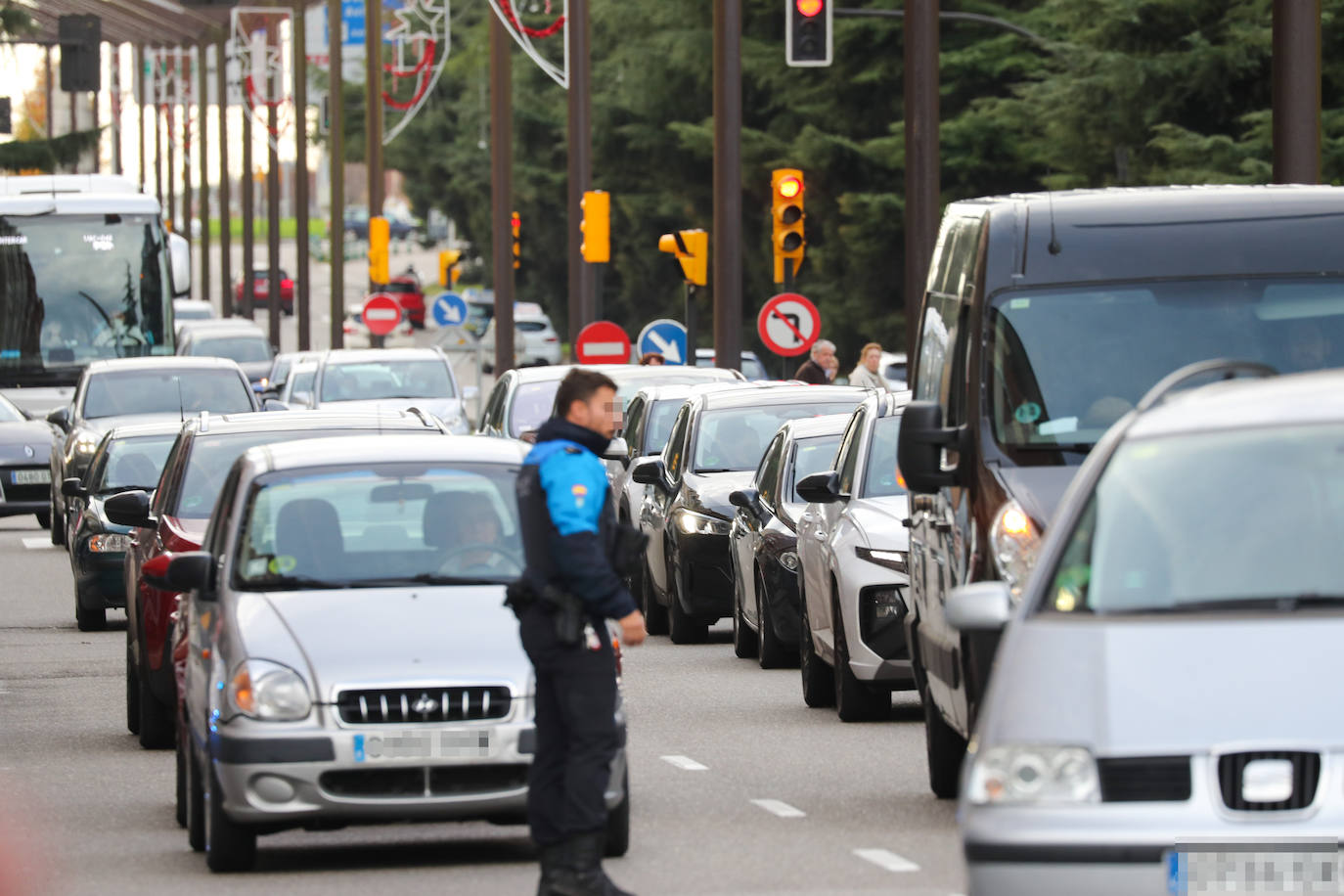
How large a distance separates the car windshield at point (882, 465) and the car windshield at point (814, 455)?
1.67 m

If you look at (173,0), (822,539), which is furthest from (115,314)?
(173,0)

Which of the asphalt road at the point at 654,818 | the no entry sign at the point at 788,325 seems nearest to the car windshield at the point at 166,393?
the no entry sign at the point at 788,325

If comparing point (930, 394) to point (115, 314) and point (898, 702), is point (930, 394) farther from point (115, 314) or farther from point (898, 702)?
point (115, 314)

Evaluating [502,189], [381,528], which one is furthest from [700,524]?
[502,189]

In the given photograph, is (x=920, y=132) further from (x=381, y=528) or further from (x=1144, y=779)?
(x=1144, y=779)

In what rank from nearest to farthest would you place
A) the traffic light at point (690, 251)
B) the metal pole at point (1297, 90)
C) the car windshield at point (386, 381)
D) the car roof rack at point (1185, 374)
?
the car roof rack at point (1185, 374)
the metal pole at point (1297, 90)
the car windshield at point (386, 381)
the traffic light at point (690, 251)

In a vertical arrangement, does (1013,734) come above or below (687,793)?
above

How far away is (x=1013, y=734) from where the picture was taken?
6621 mm

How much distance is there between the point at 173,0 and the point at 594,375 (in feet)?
271

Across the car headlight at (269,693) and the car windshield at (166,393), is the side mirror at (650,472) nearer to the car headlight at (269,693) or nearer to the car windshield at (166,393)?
the car windshield at (166,393)

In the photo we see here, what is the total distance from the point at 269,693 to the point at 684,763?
342 cm

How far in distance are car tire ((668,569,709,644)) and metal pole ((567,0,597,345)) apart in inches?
729

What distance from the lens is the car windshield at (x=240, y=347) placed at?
51719 millimetres

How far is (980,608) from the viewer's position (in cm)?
751
